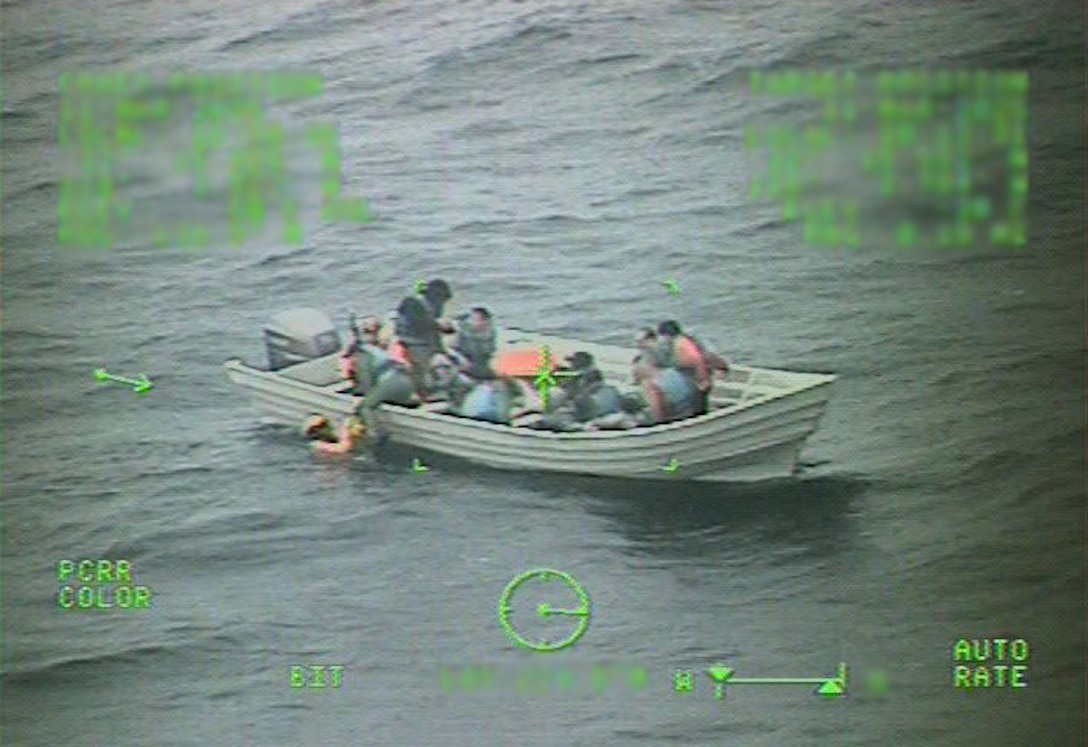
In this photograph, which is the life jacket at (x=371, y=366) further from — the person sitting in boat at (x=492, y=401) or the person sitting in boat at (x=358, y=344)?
the person sitting in boat at (x=492, y=401)

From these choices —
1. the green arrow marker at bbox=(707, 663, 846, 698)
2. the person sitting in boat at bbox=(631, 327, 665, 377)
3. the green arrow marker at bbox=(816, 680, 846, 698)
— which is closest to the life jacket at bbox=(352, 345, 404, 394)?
the person sitting in boat at bbox=(631, 327, 665, 377)

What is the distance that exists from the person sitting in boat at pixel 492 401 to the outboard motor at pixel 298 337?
0.22 meters

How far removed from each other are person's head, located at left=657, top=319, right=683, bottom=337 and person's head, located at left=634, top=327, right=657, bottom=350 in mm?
11

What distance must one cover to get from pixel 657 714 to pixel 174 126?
1.15 metres

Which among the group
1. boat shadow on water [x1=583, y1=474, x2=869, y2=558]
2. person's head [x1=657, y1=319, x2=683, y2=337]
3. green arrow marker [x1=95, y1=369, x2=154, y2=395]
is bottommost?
boat shadow on water [x1=583, y1=474, x2=869, y2=558]

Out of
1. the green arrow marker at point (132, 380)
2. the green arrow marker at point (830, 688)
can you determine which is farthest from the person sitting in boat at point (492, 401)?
the green arrow marker at point (830, 688)

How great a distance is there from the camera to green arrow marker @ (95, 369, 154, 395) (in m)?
3.29

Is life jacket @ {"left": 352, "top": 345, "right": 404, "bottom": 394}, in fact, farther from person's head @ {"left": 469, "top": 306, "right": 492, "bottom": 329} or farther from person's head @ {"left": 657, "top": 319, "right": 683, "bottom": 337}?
person's head @ {"left": 657, "top": 319, "right": 683, "bottom": 337}

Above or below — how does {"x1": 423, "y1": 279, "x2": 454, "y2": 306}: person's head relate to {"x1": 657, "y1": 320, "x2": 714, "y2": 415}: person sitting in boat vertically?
above

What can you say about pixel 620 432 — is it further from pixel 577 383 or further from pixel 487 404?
pixel 487 404

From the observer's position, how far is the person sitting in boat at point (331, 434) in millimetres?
3260

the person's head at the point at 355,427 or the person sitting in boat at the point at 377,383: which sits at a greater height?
the person sitting in boat at the point at 377,383

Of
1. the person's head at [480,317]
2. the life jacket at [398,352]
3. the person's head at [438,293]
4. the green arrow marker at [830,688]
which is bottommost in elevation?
the green arrow marker at [830,688]

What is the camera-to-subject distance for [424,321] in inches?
129
